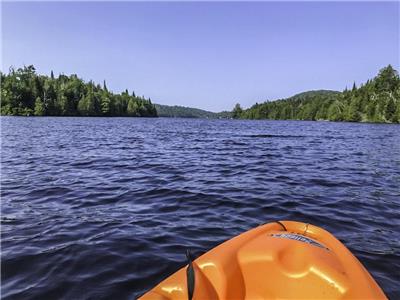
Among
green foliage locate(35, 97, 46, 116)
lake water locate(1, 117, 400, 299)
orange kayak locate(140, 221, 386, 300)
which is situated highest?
green foliage locate(35, 97, 46, 116)

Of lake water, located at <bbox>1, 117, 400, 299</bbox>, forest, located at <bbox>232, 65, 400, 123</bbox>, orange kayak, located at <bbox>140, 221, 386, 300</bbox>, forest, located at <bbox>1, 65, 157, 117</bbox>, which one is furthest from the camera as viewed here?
forest, located at <bbox>232, 65, 400, 123</bbox>

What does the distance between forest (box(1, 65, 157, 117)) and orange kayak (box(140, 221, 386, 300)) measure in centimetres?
9986

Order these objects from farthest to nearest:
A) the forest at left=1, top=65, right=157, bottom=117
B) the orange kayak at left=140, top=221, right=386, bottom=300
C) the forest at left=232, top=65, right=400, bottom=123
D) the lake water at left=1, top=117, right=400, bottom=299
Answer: the forest at left=232, top=65, right=400, bottom=123, the forest at left=1, top=65, right=157, bottom=117, the lake water at left=1, top=117, right=400, bottom=299, the orange kayak at left=140, top=221, right=386, bottom=300

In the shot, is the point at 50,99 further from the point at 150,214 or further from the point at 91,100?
the point at 150,214

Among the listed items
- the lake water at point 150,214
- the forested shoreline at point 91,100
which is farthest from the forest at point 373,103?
the lake water at point 150,214

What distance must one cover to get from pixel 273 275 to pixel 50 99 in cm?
10807

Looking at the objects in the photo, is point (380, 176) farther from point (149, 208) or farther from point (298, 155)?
point (149, 208)

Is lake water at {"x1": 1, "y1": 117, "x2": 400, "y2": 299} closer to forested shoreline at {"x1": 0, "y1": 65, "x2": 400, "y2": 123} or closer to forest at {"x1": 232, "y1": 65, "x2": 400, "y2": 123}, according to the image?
forested shoreline at {"x1": 0, "y1": 65, "x2": 400, "y2": 123}

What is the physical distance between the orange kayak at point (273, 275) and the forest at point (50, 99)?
99858 millimetres

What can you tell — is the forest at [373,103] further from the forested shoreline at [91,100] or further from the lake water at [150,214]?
the lake water at [150,214]

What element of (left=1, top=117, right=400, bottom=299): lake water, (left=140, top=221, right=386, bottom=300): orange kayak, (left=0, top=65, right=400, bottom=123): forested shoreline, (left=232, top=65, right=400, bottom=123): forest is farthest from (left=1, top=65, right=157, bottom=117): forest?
(left=140, top=221, right=386, bottom=300): orange kayak

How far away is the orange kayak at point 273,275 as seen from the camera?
3.17 metres

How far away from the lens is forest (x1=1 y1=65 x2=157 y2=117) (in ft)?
303

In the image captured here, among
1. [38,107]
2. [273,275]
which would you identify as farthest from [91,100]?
[273,275]
